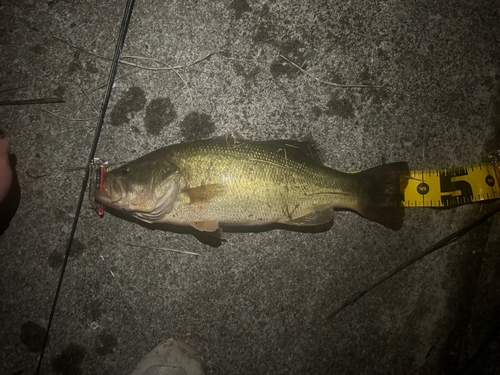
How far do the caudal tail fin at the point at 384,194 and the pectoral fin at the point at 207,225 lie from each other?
1.17 metres

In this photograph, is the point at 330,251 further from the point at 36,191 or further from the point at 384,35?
the point at 36,191

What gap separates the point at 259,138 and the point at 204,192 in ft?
2.65

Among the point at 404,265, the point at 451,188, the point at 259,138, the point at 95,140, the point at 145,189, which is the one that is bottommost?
the point at 404,265

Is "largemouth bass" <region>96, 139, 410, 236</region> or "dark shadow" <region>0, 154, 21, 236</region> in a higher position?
"largemouth bass" <region>96, 139, 410, 236</region>

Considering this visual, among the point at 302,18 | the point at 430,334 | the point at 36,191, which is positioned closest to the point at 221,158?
the point at 302,18

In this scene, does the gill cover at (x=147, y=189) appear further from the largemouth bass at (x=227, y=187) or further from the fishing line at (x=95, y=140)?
the fishing line at (x=95, y=140)

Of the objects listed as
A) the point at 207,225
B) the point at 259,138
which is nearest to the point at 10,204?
the point at 207,225

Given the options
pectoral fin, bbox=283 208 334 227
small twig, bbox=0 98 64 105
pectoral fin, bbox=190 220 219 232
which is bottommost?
pectoral fin, bbox=190 220 219 232

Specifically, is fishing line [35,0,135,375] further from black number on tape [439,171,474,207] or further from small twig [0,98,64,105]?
black number on tape [439,171,474,207]

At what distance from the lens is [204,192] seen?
6.38 feet

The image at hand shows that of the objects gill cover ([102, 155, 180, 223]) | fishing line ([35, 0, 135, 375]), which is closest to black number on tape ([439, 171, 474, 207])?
gill cover ([102, 155, 180, 223])

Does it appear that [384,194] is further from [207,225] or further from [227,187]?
[207,225]

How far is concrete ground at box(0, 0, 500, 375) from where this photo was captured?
2391mm

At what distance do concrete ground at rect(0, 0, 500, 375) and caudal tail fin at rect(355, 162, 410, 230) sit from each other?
0.88ft
